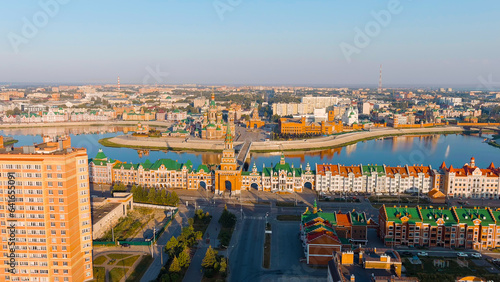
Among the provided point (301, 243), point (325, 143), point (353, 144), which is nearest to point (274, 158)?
point (325, 143)

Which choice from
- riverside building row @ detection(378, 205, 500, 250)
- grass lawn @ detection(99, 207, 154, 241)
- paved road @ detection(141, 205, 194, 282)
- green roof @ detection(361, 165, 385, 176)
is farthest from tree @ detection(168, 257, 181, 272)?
green roof @ detection(361, 165, 385, 176)

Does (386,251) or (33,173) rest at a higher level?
(33,173)

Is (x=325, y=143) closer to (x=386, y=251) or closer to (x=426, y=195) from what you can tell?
(x=426, y=195)

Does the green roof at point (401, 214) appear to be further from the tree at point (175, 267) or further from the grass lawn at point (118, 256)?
the grass lawn at point (118, 256)

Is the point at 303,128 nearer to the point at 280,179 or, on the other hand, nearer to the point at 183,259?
the point at 280,179

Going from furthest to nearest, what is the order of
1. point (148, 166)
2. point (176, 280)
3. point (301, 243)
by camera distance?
point (148, 166), point (301, 243), point (176, 280)

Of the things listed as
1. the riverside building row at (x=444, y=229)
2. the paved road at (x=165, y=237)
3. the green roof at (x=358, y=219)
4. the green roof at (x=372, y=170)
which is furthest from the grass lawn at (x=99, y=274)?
the green roof at (x=372, y=170)
